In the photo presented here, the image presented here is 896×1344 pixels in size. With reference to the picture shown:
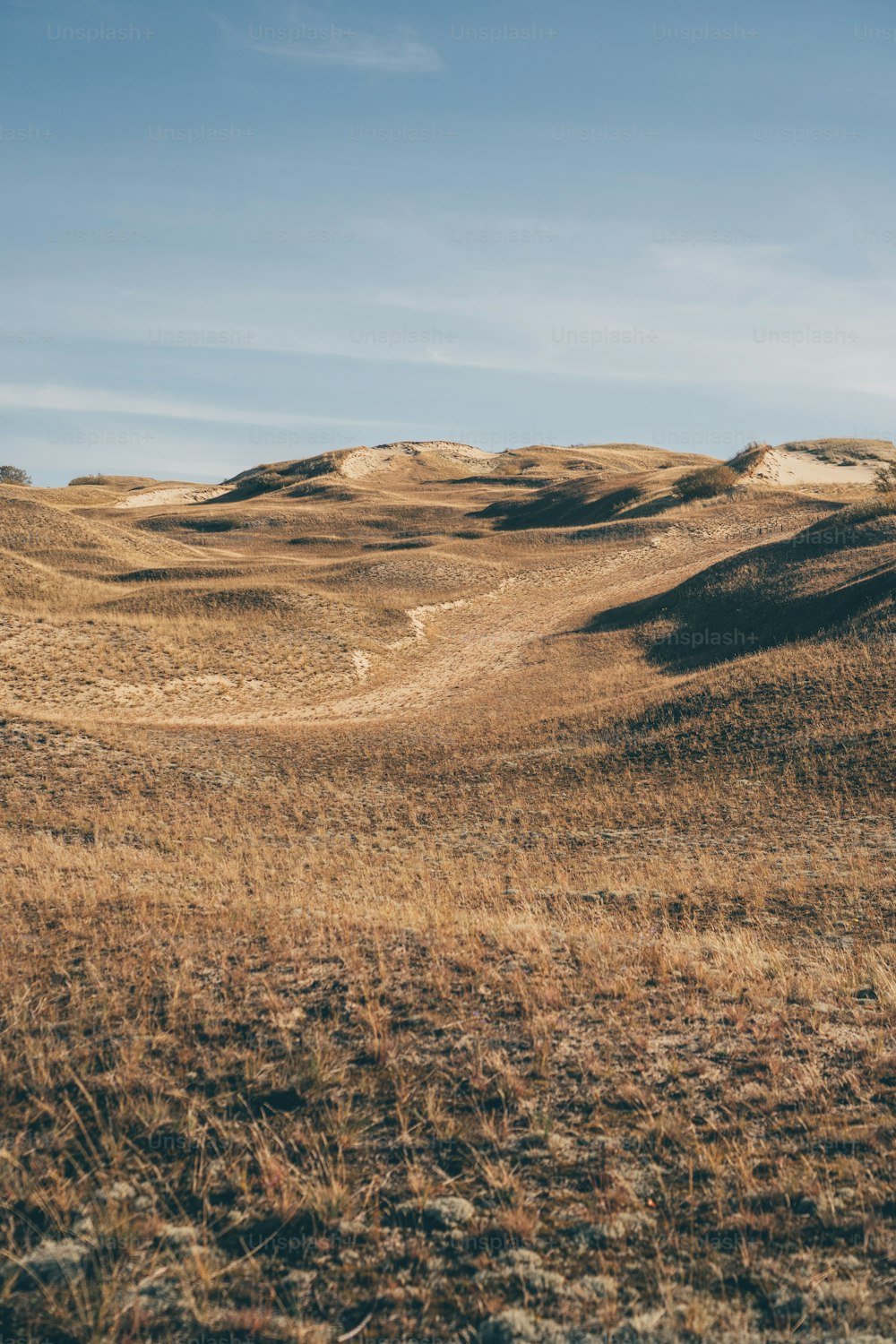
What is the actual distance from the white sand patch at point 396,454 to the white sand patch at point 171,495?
20.4 m

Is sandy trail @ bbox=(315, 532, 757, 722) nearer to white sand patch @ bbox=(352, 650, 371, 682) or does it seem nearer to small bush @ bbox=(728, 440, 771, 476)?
white sand patch @ bbox=(352, 650, 371, 682)

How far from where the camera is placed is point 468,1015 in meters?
7.72

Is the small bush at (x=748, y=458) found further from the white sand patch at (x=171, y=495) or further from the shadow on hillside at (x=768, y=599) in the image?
the white sand patch at (x=171, y=495)

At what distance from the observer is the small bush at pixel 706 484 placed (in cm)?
7206

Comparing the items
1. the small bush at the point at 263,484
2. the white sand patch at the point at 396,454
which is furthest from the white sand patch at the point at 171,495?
the white sand patch at the point at 396,454

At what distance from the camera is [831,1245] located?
4.85m

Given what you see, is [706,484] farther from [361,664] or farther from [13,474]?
[13,474]

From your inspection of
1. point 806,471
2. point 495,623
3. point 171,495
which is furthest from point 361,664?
point 171,495

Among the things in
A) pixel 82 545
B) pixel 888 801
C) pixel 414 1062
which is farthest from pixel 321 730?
pixel 82 545

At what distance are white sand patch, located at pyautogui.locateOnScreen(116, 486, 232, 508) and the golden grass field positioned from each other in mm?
87819

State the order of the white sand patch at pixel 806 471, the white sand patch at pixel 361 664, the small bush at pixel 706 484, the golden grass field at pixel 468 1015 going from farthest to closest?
the white sand patch at pixel 806 471 → the small bush at pixel 706 484 → the white sand patch at pixel 361 664 → the golden grass field at pixel 468 1015

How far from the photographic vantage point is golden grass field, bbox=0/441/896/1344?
4.71 meters

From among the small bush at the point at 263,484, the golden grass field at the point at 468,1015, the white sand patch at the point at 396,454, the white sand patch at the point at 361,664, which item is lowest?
the golden grass field at the point at 468,1015

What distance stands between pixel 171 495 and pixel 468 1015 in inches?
4813
